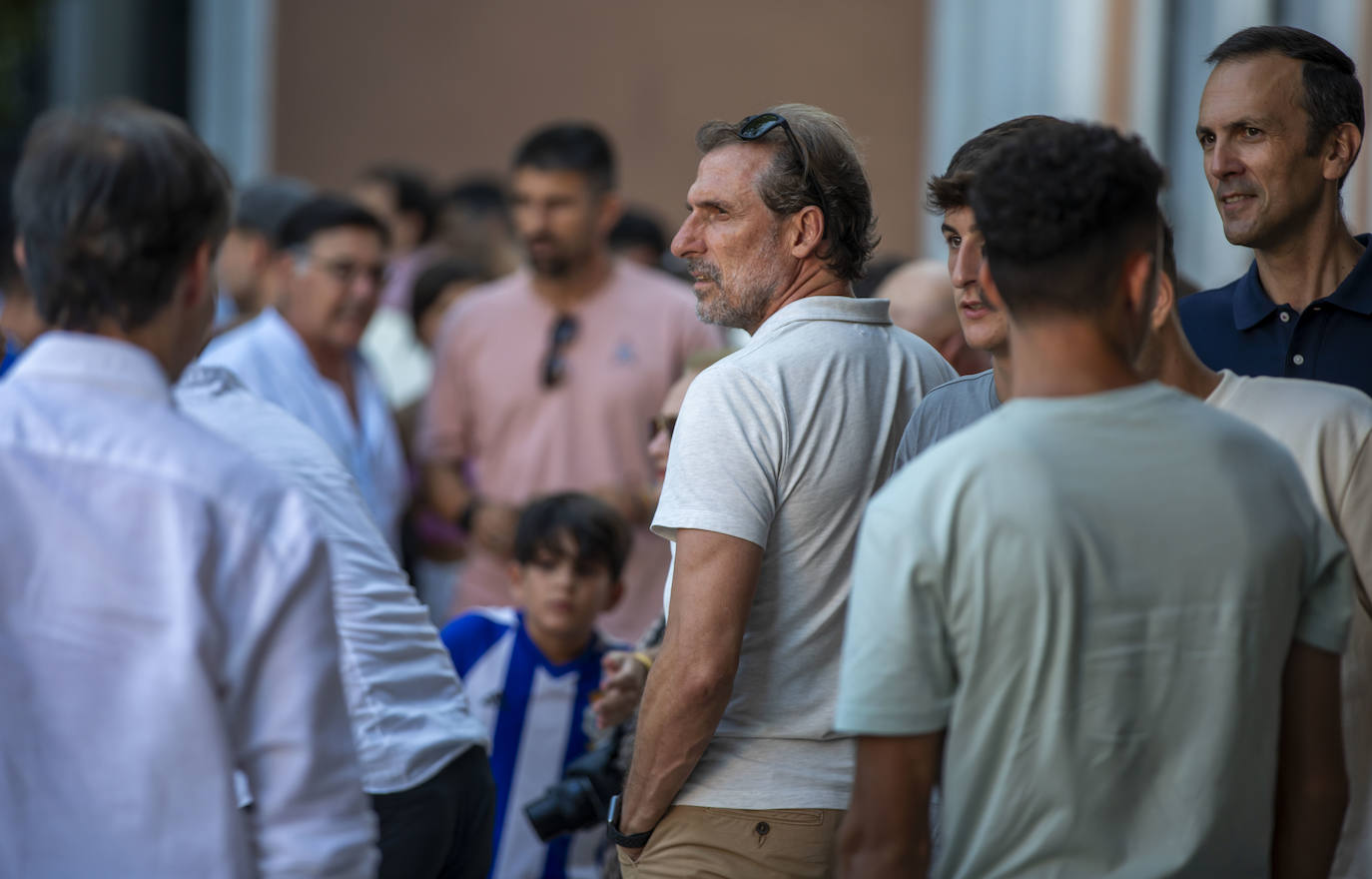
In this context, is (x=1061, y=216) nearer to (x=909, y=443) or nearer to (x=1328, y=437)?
(x=1328, y=437)

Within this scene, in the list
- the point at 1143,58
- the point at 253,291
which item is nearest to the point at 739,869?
the point at 253,291

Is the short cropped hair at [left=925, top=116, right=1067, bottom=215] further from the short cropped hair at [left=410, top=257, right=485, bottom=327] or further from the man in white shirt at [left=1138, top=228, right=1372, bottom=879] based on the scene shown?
the short cropped hair at [left=410, top=257, right=485, bottom=327]

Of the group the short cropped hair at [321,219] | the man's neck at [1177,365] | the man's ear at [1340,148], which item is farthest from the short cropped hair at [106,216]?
the short cropped hair at [321,219]

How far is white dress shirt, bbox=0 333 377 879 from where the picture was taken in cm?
155

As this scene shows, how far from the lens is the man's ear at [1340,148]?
2578mm

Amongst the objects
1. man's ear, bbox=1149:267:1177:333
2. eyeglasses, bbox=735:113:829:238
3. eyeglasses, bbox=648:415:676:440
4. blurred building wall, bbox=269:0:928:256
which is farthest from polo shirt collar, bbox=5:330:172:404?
blurred building wall, bbox=269:0:928:256

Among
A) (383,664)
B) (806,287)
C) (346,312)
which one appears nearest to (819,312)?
(806,287)

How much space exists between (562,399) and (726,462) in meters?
2.66

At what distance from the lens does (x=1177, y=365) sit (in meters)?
2.05

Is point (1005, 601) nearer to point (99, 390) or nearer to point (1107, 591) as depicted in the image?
point (1107, 591)

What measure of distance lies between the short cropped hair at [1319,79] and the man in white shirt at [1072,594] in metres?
1.07

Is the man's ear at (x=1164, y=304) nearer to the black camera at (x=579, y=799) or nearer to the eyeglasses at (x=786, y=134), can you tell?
the eyeglasses at (x=786, y=134)

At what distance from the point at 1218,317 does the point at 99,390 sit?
194 centimetres

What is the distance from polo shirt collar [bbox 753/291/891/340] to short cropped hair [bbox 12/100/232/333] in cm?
97
